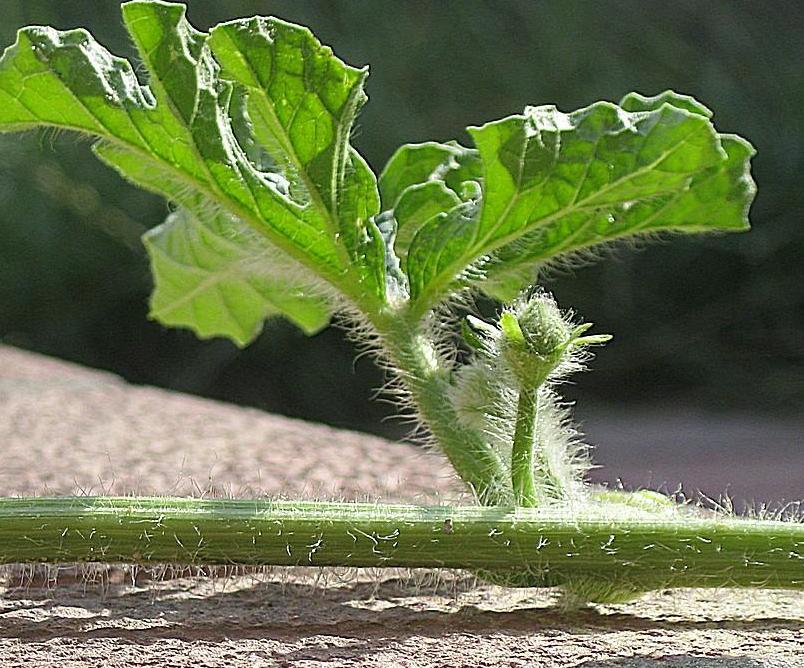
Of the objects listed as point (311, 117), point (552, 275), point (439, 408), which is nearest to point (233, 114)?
point (311, 117)

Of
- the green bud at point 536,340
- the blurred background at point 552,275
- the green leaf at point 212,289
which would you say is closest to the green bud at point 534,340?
the green bud at point 536,340

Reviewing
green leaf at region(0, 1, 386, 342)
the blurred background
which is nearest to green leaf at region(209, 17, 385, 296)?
green leaf at region(0, 1, 386, 342)

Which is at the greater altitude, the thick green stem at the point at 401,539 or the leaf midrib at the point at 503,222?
the leaf midrib at the point at 503,222

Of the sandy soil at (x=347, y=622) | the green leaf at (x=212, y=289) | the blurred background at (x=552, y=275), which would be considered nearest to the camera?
the sandy soil at (x=347, y=622)

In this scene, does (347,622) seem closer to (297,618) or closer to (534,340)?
(297,618)

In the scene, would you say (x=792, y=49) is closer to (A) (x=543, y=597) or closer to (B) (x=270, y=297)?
(B) (x=270, y=297)

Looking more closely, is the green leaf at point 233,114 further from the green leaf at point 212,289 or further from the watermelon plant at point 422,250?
the green leaf at point 212,289
